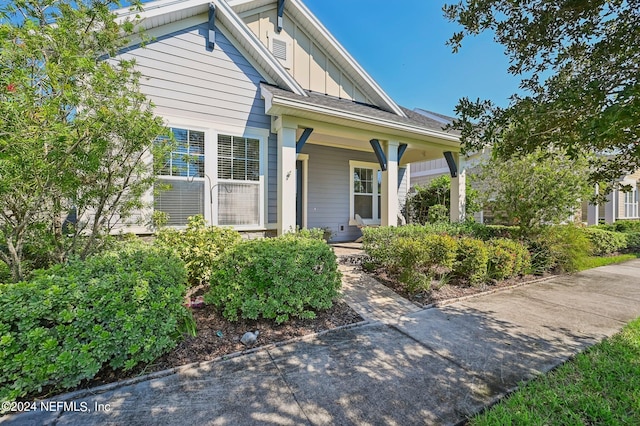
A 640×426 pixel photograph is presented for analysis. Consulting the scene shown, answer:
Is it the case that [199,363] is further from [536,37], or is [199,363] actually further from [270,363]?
[536,37]

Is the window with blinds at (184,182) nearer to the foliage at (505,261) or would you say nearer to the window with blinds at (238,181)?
the window with blinds at (238,181)

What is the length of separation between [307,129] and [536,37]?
4423mm

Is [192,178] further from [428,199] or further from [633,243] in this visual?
[633,243]

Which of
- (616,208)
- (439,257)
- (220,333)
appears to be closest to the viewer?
(220,333)

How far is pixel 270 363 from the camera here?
9.07ft

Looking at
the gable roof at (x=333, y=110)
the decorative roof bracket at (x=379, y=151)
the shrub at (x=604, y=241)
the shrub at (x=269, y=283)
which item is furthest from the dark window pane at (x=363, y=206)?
the shrub at (x=604, y=241)

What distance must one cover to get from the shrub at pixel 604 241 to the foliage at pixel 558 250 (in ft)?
9.86

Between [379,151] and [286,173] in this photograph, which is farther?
[379,151]

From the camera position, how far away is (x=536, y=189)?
6.96m

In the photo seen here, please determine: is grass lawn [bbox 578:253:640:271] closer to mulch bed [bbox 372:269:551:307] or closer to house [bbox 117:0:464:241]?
mulch bed [bbox 372:269:551:307]

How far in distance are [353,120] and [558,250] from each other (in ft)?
19.3

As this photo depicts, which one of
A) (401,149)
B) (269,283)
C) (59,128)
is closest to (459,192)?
(401,149)

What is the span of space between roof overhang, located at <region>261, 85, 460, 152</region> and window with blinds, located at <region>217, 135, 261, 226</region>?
1.02 meters

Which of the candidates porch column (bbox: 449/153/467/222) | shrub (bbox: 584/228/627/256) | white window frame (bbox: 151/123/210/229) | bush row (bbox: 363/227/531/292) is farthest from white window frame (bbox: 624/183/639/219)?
white window frame (bbox: 151/123/210/229)
